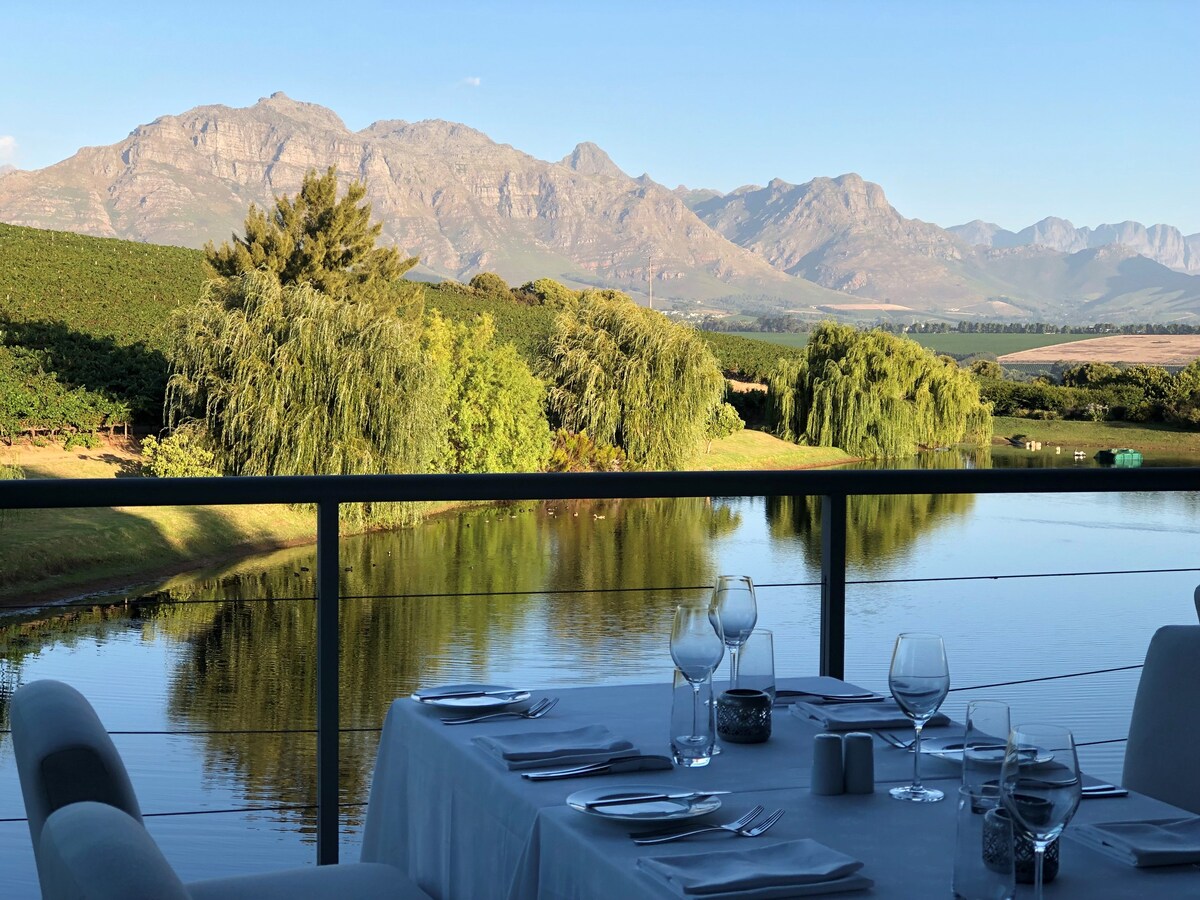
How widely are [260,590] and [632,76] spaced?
5283cm

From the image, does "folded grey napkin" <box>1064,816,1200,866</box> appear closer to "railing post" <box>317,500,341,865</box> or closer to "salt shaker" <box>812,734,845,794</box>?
"salt shaker" <box>812,734,845,794</box>

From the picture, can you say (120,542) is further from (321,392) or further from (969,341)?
(969,341)

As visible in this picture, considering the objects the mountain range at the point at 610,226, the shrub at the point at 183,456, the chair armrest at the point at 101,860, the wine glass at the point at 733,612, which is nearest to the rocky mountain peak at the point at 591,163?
the mountain range at the point at 610,226

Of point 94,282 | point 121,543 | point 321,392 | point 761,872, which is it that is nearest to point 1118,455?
point 321,392

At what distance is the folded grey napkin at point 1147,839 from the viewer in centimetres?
103

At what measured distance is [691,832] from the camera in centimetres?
108

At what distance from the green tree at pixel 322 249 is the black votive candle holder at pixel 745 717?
37.1m

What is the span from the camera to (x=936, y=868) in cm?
102

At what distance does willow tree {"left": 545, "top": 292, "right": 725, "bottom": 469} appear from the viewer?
29.4 meters

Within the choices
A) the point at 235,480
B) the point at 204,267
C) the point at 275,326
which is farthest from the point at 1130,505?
the point at 235,480

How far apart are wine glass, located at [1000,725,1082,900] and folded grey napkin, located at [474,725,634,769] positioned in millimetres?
514

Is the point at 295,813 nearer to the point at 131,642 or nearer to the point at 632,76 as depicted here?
the point at 131,642

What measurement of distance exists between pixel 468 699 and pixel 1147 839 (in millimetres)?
813

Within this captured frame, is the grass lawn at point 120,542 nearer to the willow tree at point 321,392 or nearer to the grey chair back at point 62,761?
the willow tree at point 321,392
